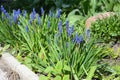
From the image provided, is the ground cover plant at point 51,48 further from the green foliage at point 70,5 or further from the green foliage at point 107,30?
the green foliage at point 70,5

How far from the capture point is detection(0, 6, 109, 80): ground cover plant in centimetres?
391

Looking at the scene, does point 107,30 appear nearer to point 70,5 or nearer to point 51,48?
point 51,48

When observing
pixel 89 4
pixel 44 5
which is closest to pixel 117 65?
pixel 89 4

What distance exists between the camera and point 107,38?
16.3 feet

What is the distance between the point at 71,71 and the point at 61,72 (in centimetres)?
12

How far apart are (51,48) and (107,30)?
1162mm

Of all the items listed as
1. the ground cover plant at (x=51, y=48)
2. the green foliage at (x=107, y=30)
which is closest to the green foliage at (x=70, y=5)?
the green foliage at (x=107, y=30)

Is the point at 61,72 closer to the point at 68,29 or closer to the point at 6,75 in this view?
the point at 68,29

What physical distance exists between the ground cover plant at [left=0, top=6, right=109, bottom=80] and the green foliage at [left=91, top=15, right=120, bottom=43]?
0.60 meters

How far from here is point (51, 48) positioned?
414 centimetres

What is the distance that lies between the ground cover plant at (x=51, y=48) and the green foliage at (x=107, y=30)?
600 mm

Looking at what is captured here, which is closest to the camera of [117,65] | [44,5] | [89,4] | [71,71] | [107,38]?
[71,71]

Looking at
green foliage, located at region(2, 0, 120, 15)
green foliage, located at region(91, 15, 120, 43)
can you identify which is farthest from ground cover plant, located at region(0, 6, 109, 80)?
green foliage, located at region(2, 0, 120, 15)

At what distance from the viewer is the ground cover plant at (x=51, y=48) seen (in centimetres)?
391
